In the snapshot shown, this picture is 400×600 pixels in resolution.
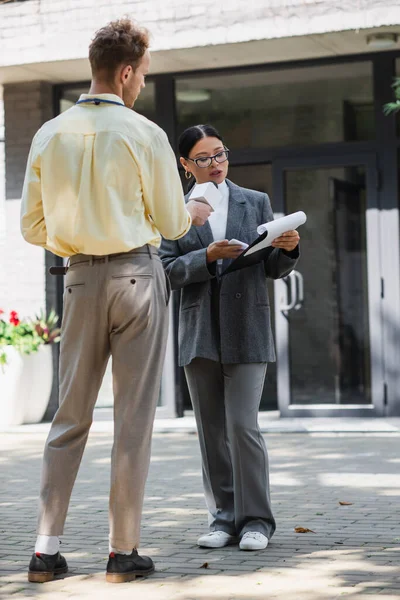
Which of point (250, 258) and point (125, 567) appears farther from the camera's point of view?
point (250, 258)

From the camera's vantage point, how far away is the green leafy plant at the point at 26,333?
35.7ft

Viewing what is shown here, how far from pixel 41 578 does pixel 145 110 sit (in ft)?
26.0

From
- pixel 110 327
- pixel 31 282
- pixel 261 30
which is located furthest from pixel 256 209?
pixel 31 282

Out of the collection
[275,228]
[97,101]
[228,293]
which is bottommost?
[228,293]

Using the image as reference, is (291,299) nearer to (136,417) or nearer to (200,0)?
(200,0)

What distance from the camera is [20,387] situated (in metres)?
10.9

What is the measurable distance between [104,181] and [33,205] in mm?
372

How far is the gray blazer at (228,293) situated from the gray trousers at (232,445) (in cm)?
8

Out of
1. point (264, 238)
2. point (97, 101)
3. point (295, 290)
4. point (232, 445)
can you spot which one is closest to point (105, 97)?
point (97, 101)

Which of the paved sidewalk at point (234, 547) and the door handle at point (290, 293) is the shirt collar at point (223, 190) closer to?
the paved sidewalk at point (234, 547)

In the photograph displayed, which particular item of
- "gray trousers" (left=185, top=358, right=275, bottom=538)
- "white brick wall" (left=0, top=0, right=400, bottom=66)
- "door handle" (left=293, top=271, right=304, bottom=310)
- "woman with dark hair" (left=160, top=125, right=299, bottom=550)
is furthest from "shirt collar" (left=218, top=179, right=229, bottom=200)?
"door handle" (left=293, top=271, right=304, bottom=310)

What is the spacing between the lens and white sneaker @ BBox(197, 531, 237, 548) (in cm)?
477

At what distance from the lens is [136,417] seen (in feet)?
13.6

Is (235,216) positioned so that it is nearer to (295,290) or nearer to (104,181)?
(104,181)
